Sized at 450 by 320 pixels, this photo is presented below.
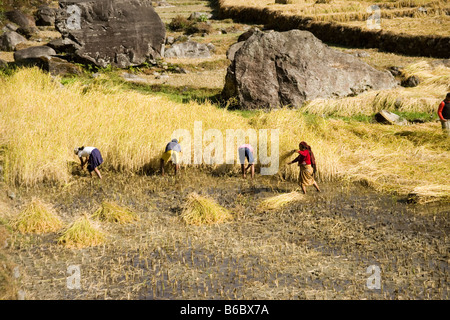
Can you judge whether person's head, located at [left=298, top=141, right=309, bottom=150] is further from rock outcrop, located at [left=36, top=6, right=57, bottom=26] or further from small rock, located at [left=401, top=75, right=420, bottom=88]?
rock outcrop, located at [left=36, top=6, right=57, bottom=26]

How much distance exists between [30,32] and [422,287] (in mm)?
22907

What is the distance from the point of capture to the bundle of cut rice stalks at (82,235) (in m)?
7.00

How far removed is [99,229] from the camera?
727cm

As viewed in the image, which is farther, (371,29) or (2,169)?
(371,29)

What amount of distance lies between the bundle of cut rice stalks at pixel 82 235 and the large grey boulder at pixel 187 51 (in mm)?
14070

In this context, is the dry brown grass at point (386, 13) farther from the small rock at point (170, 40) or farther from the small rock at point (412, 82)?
the small rock at point (170, 40)

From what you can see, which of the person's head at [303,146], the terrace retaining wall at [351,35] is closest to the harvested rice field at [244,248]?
the person's head at [303,146]

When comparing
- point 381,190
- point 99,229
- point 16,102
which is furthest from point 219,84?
point 99,229

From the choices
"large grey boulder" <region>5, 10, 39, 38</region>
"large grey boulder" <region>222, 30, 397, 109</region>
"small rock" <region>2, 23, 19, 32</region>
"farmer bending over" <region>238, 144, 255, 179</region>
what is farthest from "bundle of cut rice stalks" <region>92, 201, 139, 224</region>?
"large grey boulder" <region>5, 10, 39, 38</region>

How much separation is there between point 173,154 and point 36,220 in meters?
2.69

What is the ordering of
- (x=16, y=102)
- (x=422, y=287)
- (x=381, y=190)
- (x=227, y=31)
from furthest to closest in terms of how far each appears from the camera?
1. (x=227, y=31)
2. (x=16, y=102)
3. (x=381, y=190)
4. (x=422, y=287)

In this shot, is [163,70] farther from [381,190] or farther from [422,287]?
[422,287]

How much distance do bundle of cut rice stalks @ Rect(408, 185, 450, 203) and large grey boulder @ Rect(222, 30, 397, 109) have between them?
212 inches

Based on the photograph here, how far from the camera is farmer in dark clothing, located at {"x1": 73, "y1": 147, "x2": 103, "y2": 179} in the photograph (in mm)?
9266
